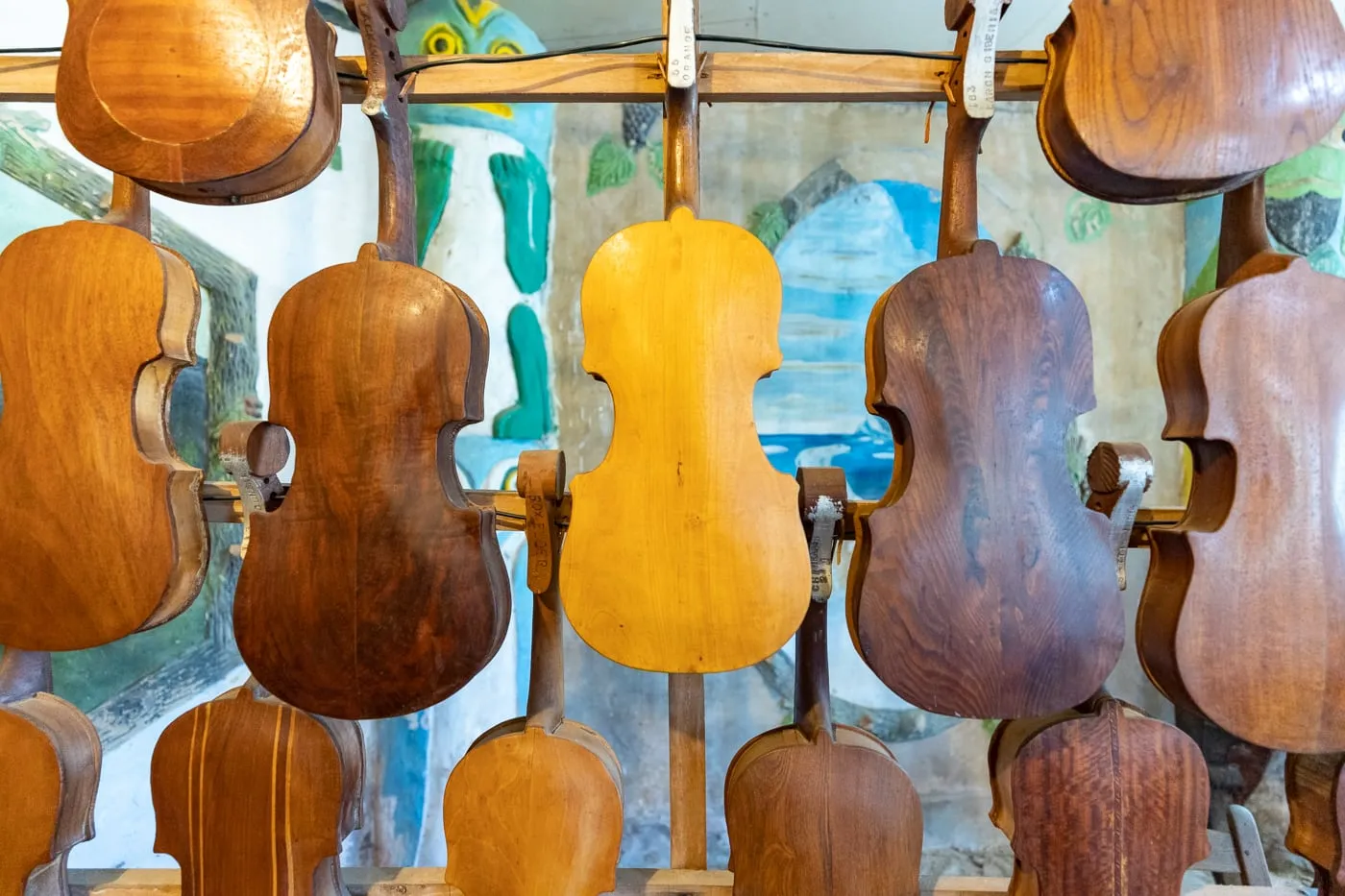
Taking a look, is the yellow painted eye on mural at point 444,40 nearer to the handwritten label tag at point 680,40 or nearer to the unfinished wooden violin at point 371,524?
the handwritten label tag at point 680,40

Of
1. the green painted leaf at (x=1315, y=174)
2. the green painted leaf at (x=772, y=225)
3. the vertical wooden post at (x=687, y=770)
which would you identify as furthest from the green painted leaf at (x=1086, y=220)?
the vertical wooden post at (x=687, y=770)

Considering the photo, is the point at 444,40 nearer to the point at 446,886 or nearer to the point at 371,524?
the point at 371,524

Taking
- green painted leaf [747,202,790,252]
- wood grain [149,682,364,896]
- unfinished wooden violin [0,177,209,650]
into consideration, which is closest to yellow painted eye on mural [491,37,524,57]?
green painted leaf [747,202,790,252]

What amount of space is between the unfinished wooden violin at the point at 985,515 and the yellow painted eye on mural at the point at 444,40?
1.74 m

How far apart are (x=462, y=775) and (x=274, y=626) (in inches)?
14.1

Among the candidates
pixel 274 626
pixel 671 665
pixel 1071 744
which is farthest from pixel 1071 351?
pixel 274 626

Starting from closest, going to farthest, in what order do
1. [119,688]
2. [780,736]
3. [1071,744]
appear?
[1071,744] → [780,736] → [119,688]

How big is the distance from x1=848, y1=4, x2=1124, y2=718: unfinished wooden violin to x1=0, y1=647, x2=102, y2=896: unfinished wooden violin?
1223 mm

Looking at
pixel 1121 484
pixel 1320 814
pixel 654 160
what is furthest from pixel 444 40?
pixel 1320 814

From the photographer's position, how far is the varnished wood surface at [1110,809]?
1.07 meters

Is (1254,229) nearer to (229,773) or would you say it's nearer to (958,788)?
(229,773)

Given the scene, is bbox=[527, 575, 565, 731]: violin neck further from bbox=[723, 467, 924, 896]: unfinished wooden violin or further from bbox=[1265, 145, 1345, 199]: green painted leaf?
bbox=[1265, 145, 1345, 199]: green painted leaf

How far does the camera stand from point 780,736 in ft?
3.89

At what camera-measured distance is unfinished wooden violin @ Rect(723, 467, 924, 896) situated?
110cm
